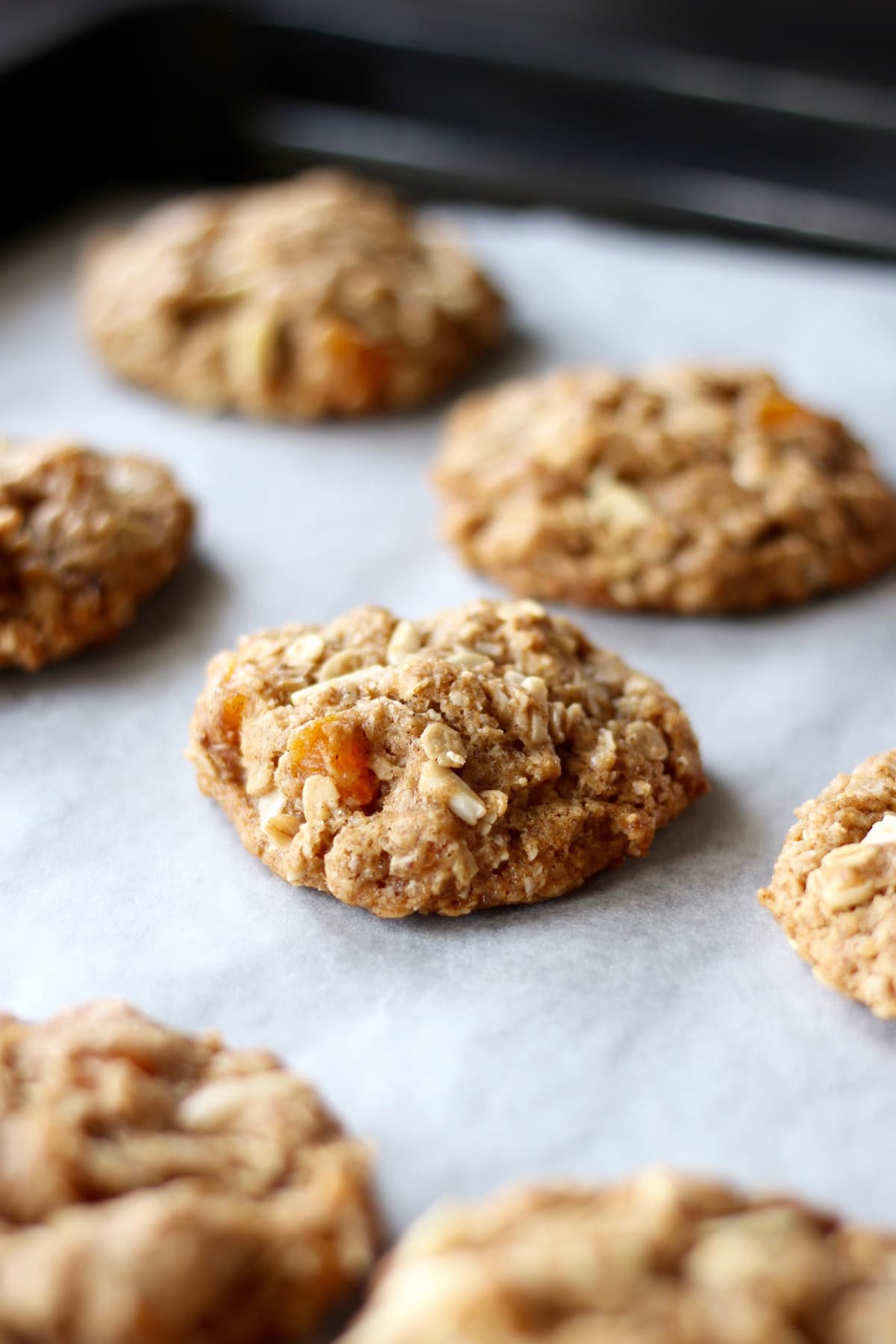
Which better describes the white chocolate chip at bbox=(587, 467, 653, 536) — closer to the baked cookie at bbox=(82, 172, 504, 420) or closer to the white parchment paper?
the white parchment paper

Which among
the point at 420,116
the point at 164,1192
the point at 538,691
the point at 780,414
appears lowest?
the point at 164,1192

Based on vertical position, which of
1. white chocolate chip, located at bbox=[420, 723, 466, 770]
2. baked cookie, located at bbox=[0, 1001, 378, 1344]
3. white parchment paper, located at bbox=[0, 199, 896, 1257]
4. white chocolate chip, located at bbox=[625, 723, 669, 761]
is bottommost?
white parchment paper, located at bbox=[0, 199, 896, 1257]

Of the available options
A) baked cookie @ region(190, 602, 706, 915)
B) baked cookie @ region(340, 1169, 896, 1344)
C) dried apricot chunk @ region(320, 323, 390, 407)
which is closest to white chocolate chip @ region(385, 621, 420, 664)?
baked cookie @ region(190, 602, 706, 915)

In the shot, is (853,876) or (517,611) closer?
(853,876)

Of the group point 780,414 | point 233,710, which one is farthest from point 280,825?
→ point 780,414

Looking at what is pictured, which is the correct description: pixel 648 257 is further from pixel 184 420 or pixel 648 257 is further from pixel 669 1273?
pixel 669 1273

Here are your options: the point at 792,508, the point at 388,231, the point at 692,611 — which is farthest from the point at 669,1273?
the point at 388,231

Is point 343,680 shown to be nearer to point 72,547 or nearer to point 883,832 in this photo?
point 72,547
